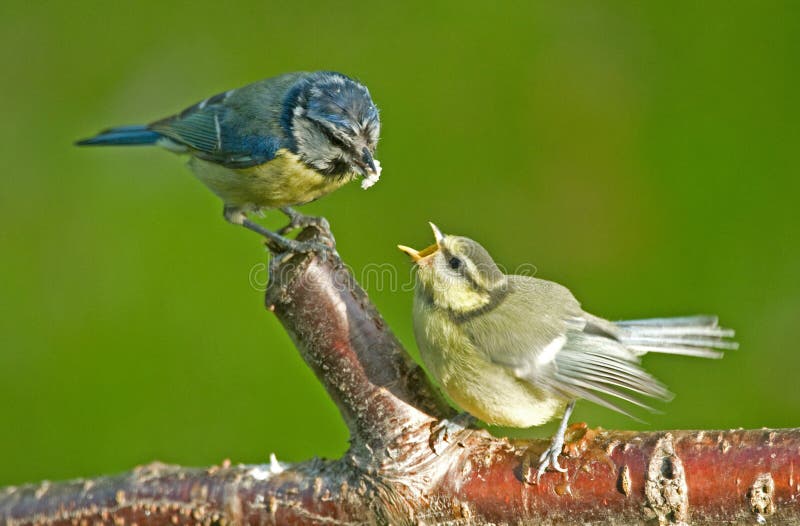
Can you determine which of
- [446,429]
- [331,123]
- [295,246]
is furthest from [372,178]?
[446,429]

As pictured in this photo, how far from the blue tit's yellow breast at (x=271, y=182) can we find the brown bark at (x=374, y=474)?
2.42 feet

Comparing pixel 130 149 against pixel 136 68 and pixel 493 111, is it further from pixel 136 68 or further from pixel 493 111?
pixel 493 111

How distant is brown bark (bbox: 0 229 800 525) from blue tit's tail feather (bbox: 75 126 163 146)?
128cm

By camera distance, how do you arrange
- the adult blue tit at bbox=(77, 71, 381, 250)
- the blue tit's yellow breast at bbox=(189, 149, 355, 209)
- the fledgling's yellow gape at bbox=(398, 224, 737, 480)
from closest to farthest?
the fledgling's yellow gape at bbox=(398, 224, 737, 480)
the adult blue tit at bbox=(77, 71, 381, 250)
the blue tit's yellow breast at bbox=(189, 149, 355, 209)

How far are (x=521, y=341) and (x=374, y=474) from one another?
47 cm

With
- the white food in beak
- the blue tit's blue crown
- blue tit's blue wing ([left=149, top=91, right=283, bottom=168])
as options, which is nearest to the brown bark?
the white food in beak

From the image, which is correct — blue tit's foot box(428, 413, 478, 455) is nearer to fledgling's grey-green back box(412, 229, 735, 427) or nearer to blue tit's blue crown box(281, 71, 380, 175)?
fledgling's grey-green back box(412, 229, 735, 427)

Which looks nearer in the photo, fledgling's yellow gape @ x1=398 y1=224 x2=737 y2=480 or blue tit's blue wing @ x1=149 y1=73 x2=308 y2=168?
fledgling's yellow gape @ x1=398 y1=224 x2=737 y2=480

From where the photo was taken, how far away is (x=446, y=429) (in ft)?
5.90

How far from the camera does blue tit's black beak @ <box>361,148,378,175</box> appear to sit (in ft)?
7.97

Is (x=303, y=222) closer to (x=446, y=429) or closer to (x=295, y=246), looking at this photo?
(x=295, y=246)

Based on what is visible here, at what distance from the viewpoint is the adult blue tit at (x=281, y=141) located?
250 cm

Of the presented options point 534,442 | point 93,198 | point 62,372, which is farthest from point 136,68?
point 534,442

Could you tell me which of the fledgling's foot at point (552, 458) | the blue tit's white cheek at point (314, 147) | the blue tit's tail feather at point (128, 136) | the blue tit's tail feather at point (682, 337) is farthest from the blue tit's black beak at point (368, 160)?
the fledgling's foot at point (552, 458)
